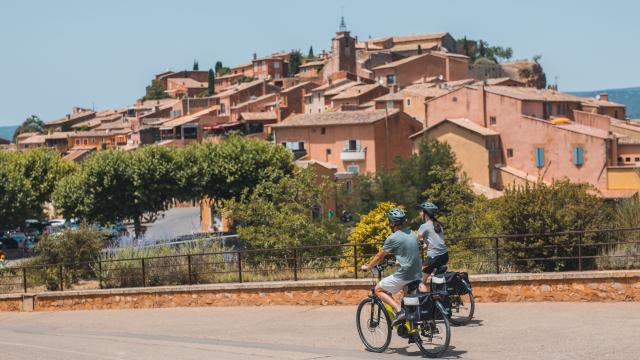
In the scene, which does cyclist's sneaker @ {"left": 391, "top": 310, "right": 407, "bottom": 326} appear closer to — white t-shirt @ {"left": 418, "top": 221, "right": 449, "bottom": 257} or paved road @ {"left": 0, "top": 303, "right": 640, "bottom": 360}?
paved road @ {"left": 0, "top": 303, "right": 640, "bottom": 360}

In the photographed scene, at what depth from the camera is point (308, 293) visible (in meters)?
15.3

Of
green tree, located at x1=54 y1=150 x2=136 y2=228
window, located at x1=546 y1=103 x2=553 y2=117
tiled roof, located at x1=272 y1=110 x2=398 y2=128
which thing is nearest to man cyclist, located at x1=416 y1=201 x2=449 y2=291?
green tree, located at x1=54 y1=150 x2=136 y2=228

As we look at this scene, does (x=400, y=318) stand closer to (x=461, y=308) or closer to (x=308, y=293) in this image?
(x=461, y=308)

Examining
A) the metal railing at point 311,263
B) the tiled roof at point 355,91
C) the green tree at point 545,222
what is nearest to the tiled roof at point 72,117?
the tiled roof at point 355,91

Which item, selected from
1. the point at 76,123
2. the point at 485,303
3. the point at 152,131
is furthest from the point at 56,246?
the point at 76,123

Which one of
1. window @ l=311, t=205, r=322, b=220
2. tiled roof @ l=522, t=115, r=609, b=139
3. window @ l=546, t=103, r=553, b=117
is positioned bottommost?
window @ l=311, t=205, r=322, b=220

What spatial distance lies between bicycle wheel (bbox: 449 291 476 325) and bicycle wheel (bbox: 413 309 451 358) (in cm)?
171

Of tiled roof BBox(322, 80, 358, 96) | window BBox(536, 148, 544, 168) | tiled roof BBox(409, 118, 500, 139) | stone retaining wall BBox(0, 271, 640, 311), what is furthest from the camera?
tiled roof BBox(322, 80, 358, 96)

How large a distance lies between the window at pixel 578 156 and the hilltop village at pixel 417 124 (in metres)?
0.08

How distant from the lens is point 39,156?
6725 cm

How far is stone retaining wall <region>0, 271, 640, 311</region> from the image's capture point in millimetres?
13141

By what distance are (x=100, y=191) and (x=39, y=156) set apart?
1732 centimetres

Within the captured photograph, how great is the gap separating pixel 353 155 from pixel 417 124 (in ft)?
21.3

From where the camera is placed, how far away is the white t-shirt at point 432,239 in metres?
11.5
